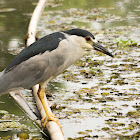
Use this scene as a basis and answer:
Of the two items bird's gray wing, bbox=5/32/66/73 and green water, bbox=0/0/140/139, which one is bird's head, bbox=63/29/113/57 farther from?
green water, bbox=0/0/140/139

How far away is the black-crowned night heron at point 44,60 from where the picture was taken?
466 cm

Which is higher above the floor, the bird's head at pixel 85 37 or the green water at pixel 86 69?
the bird's head at pixel 85 37

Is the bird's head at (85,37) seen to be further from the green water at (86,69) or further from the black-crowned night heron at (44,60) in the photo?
the green water at (86,69)

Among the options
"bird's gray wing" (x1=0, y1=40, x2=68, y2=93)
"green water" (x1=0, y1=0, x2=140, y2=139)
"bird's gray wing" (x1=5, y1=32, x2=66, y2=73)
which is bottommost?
"green water" (x1=0, y1=0, x2=140, y2=139)

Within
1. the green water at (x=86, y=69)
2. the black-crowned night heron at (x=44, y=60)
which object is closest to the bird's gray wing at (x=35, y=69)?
the black-crowned night heron at (x=44, y=60)

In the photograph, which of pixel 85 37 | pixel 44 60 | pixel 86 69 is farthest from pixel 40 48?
pixel 86 69

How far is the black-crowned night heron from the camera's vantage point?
4664mm

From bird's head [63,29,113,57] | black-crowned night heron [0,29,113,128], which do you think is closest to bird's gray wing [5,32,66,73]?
black-crowned night heron [0,29,113,128]

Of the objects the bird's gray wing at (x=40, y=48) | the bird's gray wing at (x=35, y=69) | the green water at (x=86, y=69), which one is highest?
the bird's gray wing at (x=40, y=48)

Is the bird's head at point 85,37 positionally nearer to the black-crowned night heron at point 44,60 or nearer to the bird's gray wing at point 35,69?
the black-crowned night heron at point 44,60

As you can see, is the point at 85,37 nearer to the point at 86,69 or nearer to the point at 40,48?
the point at 40,48

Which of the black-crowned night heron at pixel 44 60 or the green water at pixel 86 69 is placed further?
the green water at pixel 86 69

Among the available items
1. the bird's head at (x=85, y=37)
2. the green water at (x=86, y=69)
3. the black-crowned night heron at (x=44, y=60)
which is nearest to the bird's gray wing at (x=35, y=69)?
the black-crowned night heron at (x=44, y=60)

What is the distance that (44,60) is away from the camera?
15.4ft
